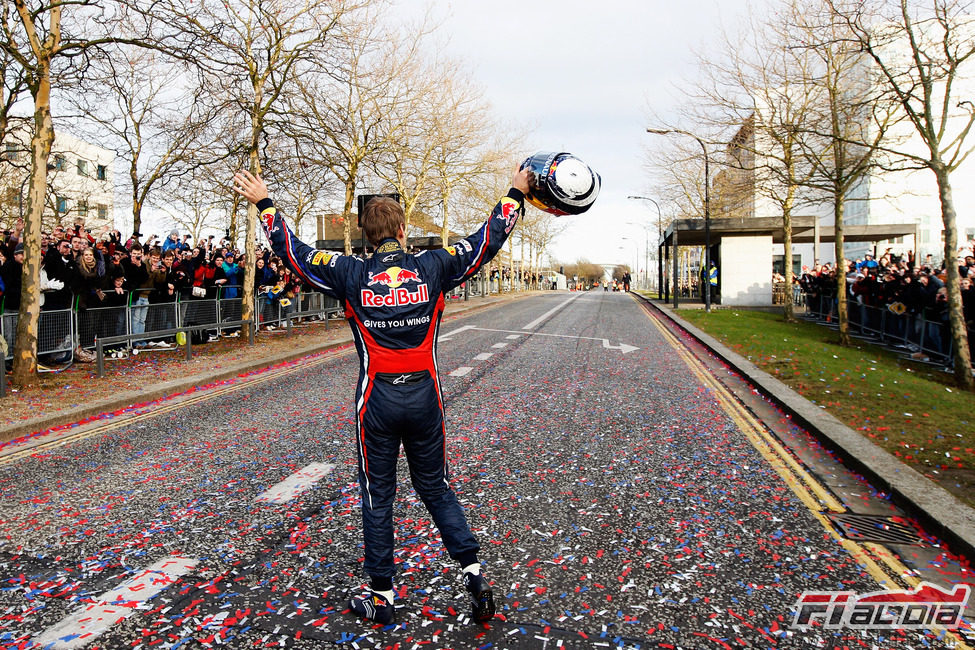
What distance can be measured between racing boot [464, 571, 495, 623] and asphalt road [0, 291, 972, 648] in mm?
72

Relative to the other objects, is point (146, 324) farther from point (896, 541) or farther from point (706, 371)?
point (896, 541)

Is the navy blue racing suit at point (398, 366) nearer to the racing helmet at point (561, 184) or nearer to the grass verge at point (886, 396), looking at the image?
the racing helmet at point (561, 184)

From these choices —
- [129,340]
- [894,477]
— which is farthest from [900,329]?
[129,340]

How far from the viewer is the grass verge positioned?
5793mm

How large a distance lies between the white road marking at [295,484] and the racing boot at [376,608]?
6.04ft

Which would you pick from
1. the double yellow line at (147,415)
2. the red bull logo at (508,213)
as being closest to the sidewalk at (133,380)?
the double yellow line at (147,415)

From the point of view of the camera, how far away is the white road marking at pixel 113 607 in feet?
9.93

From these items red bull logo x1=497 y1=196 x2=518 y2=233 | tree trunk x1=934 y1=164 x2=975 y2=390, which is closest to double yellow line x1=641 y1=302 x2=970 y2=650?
red bull logo x1=497 y1=196 x2=518 y2=233

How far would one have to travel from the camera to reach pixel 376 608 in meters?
3.21

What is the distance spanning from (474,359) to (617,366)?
105 inches

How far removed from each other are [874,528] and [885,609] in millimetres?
1219

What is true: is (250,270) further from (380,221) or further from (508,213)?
(508,213)

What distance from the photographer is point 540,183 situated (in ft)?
11.6

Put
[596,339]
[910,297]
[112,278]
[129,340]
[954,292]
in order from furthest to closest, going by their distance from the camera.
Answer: [596,339] < [910,297] < [112,278] < [129,340] < [954,292]
